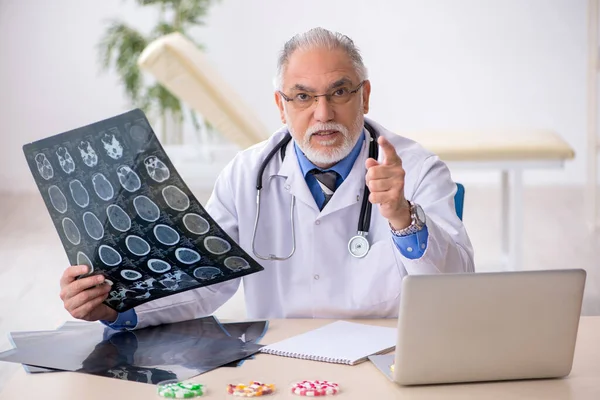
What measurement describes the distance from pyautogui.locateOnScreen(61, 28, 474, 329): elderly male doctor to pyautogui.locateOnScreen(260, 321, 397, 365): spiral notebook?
0.75 ft

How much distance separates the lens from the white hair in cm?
183

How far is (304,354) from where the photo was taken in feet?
4.40

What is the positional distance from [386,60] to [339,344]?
559cm

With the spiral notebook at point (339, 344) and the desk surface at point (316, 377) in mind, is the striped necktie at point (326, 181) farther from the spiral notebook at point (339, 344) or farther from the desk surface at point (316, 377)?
the desk surface at point (316, 377)

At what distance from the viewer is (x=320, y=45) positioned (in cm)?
182

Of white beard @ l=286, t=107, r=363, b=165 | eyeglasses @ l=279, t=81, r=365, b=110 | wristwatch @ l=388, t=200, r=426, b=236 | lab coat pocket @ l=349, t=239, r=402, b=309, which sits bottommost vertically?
lab coat pocket @ l=349, t=239, r=402, b=309

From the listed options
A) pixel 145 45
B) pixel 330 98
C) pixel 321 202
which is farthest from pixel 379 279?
pixel 145 45

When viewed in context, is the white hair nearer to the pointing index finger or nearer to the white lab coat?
the white lab coat

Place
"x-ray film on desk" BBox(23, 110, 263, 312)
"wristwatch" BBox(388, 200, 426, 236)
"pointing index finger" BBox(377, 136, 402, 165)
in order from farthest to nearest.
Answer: "wristwatch" BBox(388, 200, 426, 236) → "pointing index finger" BBox(377, 136, 402, 165) → "x-ray film on desk" BBox(23, 110, 263, 312)

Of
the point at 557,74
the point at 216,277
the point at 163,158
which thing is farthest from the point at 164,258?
the point at 557,74

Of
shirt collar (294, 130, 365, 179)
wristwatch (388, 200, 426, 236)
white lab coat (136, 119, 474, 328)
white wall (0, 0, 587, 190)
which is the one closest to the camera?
wristwatch (388, 200, 426, 236)

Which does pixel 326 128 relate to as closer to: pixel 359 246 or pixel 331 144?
pixel 331 144

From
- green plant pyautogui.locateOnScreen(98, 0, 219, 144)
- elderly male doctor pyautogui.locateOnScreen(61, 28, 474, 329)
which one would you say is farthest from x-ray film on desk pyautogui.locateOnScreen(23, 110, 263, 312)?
green plant pyautogui.locateOnScreen(98, 0, 219, 144)

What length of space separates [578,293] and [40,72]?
6.32m
